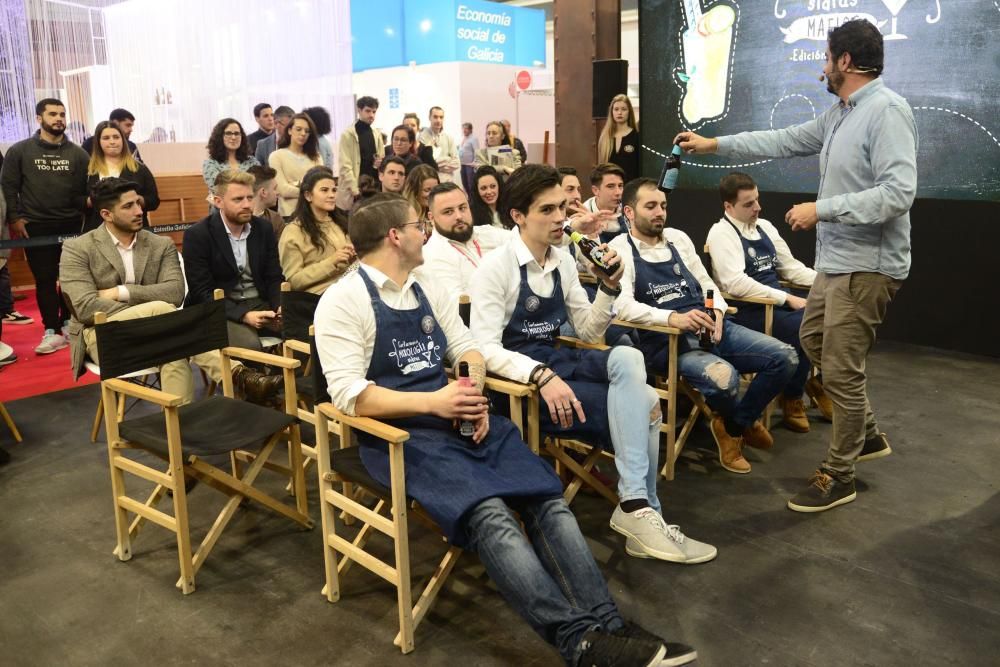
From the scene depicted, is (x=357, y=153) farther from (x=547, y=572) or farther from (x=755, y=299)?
(x=547, y=572)

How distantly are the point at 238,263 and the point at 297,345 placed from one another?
827 mm

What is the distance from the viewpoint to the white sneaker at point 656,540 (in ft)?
9.16

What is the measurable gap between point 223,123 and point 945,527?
5.29m

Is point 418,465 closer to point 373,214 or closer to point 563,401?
point 563,401

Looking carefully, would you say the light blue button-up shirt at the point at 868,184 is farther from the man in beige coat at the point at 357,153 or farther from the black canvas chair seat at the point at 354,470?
the man in beige coat at the point at 357,153

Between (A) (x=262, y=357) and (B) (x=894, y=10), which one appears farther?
(B) (x=894, y=10)

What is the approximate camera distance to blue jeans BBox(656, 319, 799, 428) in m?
3.50

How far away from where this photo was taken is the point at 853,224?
2961mm

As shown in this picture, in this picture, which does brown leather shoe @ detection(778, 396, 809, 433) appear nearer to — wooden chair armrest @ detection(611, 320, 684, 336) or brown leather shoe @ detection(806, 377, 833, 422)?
brown leather shoe @ detection(806, 377, 833, 422)

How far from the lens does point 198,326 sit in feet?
10.6

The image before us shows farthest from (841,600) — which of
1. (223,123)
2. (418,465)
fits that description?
(223,123)

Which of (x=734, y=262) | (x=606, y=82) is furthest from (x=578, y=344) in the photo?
(x=606, y=82)

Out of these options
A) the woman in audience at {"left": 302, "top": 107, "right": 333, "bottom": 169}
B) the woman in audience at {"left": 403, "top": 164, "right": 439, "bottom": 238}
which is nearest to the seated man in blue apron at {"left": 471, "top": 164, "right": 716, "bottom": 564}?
the woman in audience at {"left": 403, "top": 164, "right": 439, "bottom": 238}

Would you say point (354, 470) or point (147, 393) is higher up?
point (147, 393)
